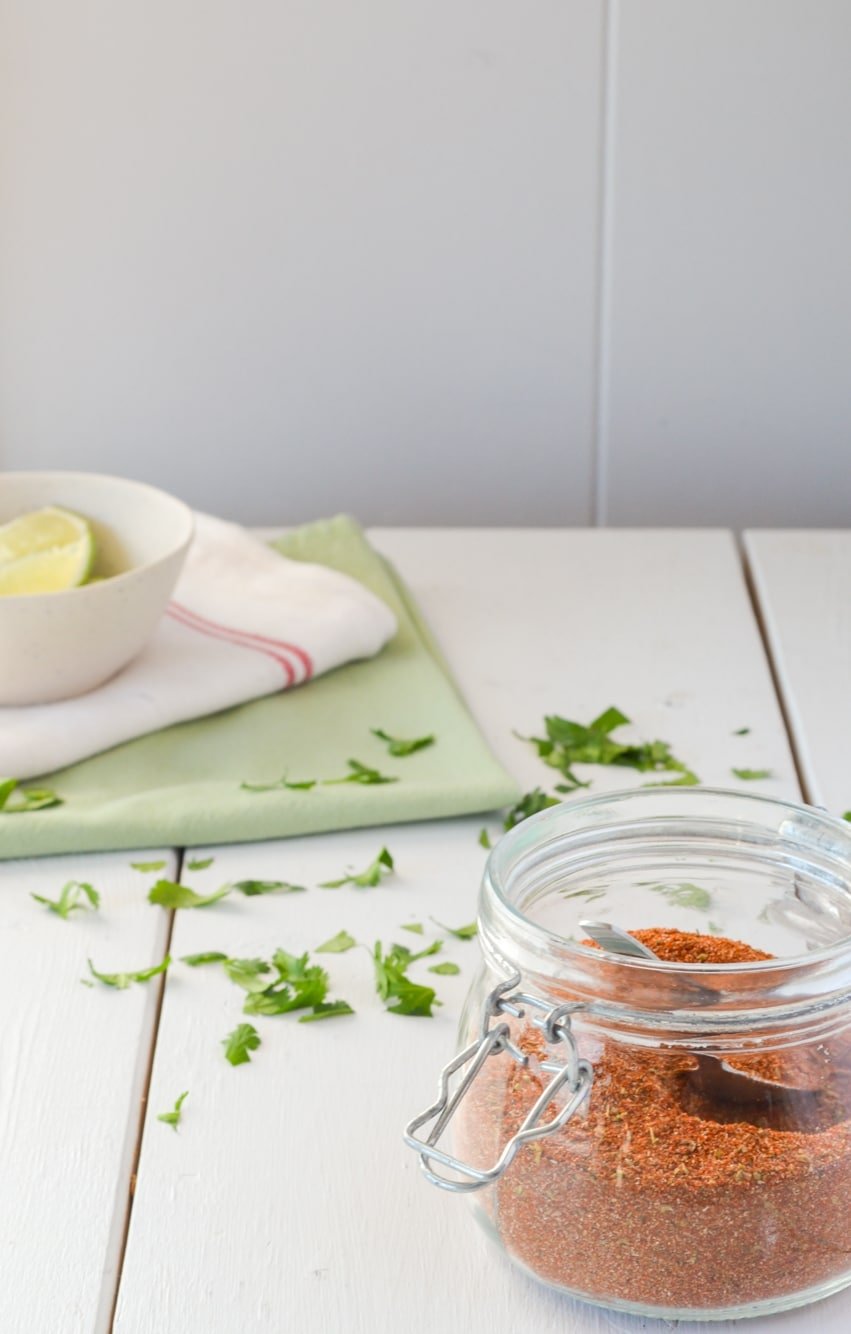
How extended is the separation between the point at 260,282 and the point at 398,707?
75 centimetres

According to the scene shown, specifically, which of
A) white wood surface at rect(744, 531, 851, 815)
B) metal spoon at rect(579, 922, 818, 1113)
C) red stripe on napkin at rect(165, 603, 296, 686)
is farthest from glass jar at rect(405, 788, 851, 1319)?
red stripe on napkin at rect(165, 603, 296, 686)

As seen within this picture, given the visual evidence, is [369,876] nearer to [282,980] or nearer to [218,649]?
[282,980]

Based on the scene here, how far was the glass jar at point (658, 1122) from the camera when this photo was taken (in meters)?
0.48

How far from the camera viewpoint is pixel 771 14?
152cm

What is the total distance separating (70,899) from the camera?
811 millimetres

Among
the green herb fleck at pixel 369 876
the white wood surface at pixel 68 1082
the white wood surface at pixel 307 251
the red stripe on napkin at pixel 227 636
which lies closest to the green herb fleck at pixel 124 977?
the white wood surface at pixel 68 1082

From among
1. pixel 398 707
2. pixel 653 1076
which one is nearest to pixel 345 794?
pixel 398 707

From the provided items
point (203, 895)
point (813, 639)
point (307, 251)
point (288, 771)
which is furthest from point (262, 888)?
point (307, 251)

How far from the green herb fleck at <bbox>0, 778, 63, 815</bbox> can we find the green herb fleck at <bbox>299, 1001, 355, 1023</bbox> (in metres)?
0.25

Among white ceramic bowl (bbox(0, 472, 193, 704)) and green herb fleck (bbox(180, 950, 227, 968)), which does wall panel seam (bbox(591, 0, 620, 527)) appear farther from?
green herb fleck (bbox(180, 950, 227, 968))

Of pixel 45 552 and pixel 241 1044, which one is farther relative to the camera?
pixel 45 552

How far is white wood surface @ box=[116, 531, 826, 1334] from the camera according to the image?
536 millimetres

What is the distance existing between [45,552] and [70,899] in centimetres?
32

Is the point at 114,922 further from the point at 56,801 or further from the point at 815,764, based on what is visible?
the point at 815,764
